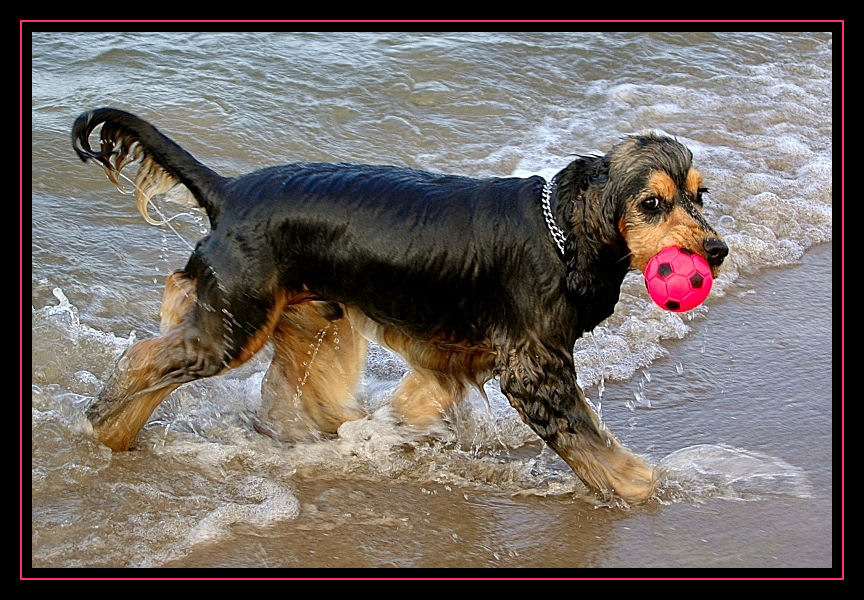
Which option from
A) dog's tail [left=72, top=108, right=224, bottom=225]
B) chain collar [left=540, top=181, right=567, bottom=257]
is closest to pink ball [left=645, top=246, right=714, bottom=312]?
chain collar [left=540, top=181, right=567, bottom=257]

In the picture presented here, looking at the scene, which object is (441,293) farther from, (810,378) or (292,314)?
(810,378)

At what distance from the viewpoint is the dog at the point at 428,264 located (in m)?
4.59

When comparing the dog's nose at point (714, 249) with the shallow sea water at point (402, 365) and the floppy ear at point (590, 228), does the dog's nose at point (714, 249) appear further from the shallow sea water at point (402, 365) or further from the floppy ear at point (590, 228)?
the shallow sea water at point (402, 365)

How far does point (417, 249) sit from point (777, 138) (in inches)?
257

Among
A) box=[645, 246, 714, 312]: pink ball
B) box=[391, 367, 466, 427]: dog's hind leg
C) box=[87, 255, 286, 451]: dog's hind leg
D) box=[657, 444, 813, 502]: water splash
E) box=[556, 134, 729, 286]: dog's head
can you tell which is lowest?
box=[657, 444, 813, 502]: water splash

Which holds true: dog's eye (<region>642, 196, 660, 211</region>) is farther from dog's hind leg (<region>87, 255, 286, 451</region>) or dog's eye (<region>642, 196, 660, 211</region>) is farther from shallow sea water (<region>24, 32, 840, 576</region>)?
dog's hind leg (<region>87, 255, 286, 451</region>)

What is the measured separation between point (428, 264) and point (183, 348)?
47.5 inches

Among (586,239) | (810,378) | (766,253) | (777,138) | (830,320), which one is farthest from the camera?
(777,138)

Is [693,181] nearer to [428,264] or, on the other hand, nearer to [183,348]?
[428,264]

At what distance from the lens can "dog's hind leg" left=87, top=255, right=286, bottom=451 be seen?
4.95 m

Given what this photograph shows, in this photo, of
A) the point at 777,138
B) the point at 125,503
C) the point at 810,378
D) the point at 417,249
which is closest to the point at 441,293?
the point at 417,249

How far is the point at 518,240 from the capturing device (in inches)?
187

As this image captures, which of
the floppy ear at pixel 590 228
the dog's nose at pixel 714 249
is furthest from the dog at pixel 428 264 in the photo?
the dog's nose at pixel 714 249
